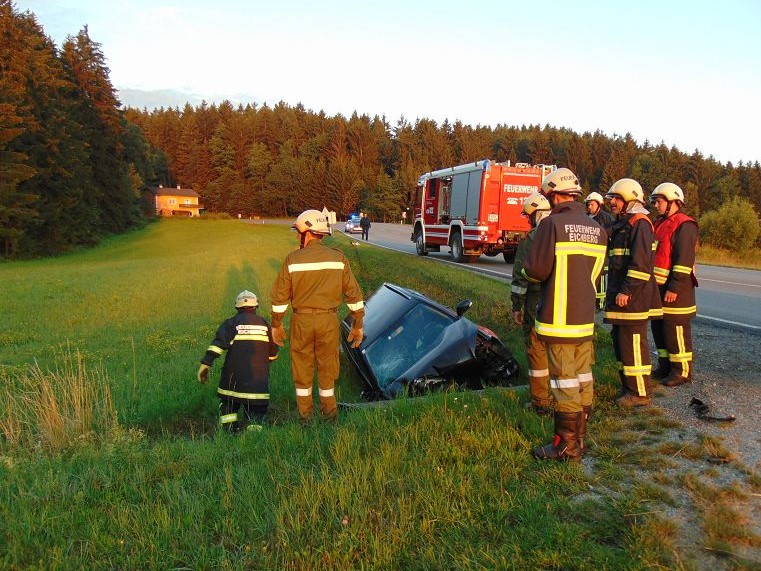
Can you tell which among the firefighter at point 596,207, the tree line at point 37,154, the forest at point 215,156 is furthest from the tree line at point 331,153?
the firefighter at point 596,207

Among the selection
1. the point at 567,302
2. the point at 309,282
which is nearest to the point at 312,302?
the point at 309,282

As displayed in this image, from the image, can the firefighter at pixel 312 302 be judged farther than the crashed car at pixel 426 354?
No

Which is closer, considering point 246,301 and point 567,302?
point 567,302

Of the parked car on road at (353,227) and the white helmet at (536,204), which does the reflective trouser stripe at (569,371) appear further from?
the parked car on road at (353,227)

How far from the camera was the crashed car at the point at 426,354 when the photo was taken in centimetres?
532

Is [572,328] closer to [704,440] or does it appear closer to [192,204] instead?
[704,440]

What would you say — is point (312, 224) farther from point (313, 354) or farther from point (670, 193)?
point (670, 193)

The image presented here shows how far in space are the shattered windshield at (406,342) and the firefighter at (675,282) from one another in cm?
196

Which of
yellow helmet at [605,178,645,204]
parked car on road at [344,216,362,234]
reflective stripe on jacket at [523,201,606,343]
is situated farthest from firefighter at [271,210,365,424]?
parked car on road at [344,216,362,234]

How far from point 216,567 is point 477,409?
7.55 ft

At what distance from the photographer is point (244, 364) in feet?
16.8

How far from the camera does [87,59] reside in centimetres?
5188

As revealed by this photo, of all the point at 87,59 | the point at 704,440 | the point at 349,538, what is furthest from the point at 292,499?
the point at 87,59

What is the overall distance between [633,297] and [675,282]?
2.11 ft
